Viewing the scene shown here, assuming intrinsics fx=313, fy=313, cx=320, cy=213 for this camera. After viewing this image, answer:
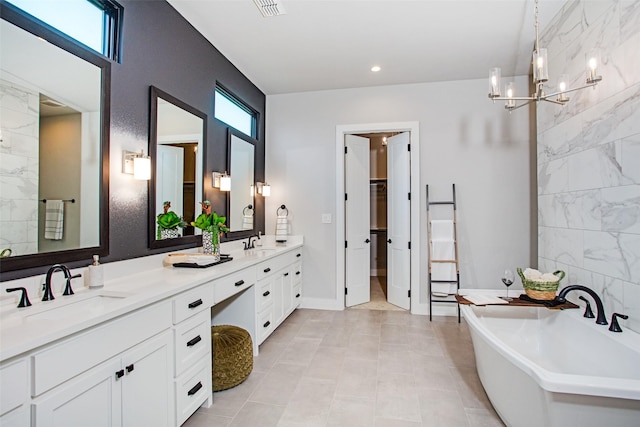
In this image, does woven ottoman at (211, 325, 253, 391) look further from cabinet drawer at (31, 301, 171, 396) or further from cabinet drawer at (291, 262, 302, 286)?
cabinet drawer at (291, 262, 302, 286)

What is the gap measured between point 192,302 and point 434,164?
329 centimetres

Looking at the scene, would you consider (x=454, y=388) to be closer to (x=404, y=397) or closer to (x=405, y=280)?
(x=404, y=397)

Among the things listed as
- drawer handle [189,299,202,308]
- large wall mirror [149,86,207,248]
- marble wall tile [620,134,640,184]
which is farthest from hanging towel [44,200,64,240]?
marble wall tile [620,134,640,184]

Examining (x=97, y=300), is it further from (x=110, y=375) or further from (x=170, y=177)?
(x=170, y=177)

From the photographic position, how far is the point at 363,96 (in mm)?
4203

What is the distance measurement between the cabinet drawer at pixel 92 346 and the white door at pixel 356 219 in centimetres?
298

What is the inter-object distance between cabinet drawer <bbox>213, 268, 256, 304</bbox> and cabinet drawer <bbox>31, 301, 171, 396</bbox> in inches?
21.1

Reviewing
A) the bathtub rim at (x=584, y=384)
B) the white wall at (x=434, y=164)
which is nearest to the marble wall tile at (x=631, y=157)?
the bathtub rim at (x=584, y=384)

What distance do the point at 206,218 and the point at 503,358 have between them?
2.31 meters

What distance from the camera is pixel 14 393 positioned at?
992mm

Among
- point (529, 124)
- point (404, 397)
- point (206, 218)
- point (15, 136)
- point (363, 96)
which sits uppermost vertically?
point (363, 96)

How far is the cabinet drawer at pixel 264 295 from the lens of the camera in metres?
2.85

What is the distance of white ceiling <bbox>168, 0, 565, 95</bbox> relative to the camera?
256cm

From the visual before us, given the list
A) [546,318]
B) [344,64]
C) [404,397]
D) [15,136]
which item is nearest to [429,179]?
[344,64]
